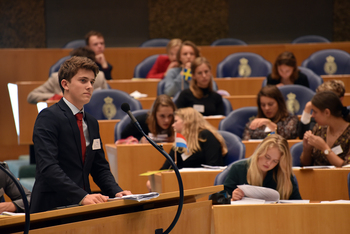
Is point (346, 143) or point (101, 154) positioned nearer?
point (101, 154)

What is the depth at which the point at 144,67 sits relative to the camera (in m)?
6.61

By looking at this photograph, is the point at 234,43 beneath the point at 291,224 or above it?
above

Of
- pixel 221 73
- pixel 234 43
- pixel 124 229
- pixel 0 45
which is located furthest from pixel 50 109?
pixel 0 45

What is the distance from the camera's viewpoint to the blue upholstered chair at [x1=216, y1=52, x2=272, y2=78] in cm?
655

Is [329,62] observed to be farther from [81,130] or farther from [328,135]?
[81,130]

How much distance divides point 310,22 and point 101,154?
302 inches

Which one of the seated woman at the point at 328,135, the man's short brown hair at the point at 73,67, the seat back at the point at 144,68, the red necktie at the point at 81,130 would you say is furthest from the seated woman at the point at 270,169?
the seat back at the point at 144,68

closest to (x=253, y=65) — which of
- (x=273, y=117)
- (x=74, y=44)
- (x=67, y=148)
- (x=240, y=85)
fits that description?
(x=240, y=85)

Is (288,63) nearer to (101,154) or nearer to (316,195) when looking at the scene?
(316,195)

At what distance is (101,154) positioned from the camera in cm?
210

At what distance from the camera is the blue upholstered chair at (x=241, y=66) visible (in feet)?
21.5

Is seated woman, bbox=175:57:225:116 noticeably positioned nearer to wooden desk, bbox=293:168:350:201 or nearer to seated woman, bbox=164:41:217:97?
seated woman, bbox=164:41:217:97

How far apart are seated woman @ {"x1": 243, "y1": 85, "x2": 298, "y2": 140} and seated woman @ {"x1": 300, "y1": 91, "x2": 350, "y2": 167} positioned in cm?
60

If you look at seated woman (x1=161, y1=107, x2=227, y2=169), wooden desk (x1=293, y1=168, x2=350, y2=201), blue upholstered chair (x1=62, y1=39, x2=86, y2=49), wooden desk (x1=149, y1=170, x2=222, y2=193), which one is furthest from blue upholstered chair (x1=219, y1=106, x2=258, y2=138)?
blue upholstered chair (x1=62, y1=39, x2=86, y2=49)
